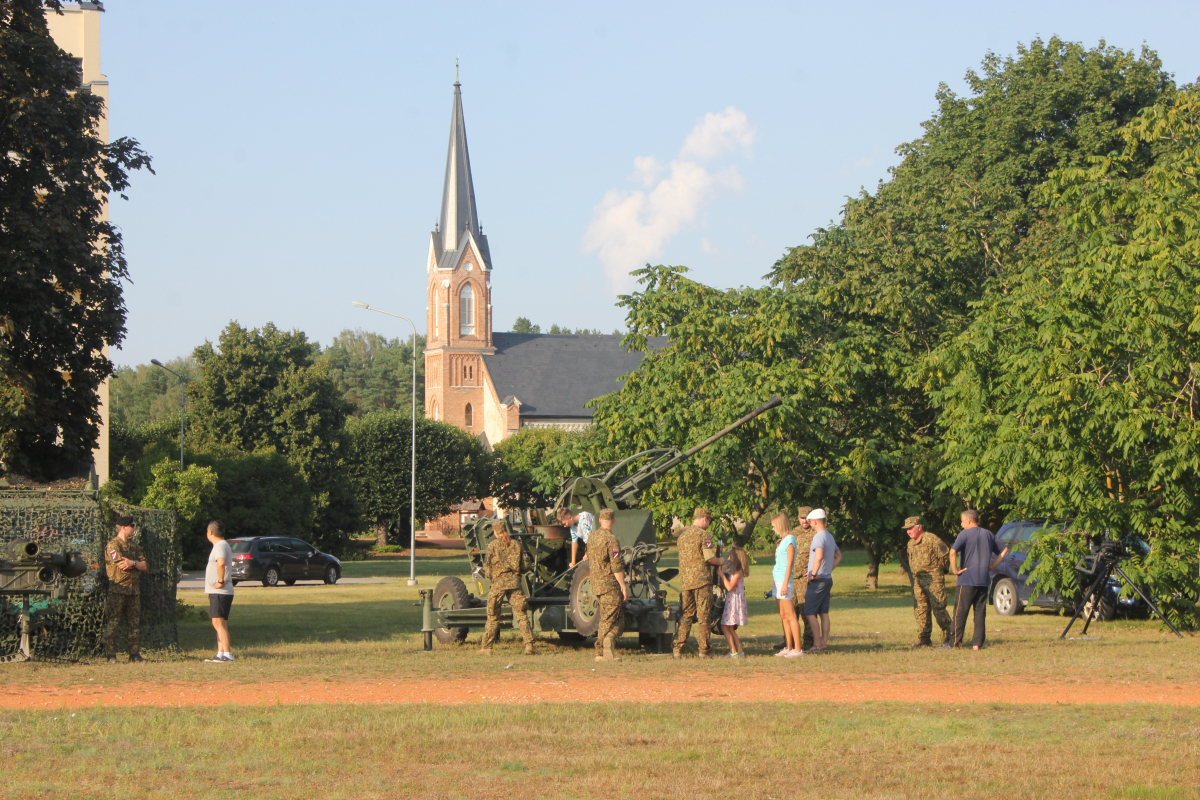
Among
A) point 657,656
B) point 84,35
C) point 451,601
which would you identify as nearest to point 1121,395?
point 657,656

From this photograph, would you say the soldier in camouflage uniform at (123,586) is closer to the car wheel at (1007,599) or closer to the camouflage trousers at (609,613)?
the camouflage trousers at (609,613)

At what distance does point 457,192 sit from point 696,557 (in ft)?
282

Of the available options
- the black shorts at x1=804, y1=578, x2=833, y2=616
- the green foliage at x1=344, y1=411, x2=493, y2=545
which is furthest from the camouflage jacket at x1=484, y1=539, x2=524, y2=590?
the green foliage at x1=344, y1=411, x2=493, y2=545

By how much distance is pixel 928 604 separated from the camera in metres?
15.0

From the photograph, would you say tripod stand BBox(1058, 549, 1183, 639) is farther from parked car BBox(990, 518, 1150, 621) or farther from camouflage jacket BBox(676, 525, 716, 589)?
camouflage jacket BBox(676, 525, 716, 589)

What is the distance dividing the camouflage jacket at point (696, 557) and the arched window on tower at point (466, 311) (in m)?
90.4

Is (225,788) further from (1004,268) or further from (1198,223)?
(1004,268)

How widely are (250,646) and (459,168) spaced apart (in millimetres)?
80788

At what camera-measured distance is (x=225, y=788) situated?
23.1ft

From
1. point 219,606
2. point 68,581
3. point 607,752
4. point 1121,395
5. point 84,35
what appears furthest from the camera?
point 84,35

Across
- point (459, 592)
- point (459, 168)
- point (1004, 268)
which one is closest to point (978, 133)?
point (1004, 268)

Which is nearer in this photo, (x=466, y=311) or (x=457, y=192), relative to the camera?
(x=457, y=192)

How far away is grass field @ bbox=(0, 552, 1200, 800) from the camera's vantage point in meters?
7.05

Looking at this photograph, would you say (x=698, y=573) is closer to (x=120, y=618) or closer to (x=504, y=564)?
(x=504, y=564)
